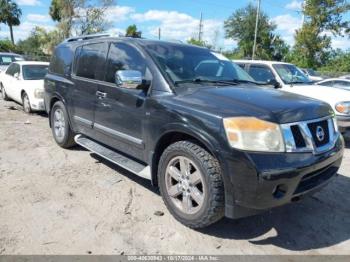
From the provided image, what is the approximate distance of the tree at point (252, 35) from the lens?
48.9 m

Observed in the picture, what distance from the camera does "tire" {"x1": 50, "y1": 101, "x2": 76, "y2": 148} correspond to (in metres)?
5.89

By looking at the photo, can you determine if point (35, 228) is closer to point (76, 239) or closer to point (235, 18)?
point (76, 239)

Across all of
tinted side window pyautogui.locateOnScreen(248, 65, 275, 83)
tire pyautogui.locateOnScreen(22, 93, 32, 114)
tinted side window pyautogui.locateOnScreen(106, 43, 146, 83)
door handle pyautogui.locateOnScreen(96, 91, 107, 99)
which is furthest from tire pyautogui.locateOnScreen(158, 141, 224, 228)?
tire pyautogui.locateOnScreen(22, 93, 32, 114)

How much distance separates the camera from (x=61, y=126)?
20.1 feet

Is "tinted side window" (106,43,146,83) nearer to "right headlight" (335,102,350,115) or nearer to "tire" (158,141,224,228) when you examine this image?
"tire" (158,141,224,228)

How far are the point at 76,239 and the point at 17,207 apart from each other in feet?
3.33

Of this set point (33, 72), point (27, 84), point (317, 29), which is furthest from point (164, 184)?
point (317, 29)

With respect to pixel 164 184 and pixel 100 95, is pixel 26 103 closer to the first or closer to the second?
pixel 100 95

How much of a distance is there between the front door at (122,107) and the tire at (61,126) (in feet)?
3.78

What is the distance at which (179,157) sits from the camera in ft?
11.6

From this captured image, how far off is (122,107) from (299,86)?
5282mm

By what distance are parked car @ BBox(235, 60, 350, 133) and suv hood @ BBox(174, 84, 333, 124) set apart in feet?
11.3

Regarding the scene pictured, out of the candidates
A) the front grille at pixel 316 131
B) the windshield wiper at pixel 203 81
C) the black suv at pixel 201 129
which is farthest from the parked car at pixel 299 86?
the front grille at pixel 316 131

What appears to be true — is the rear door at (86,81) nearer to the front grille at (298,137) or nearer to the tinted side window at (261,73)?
the front grille at (298,137)
